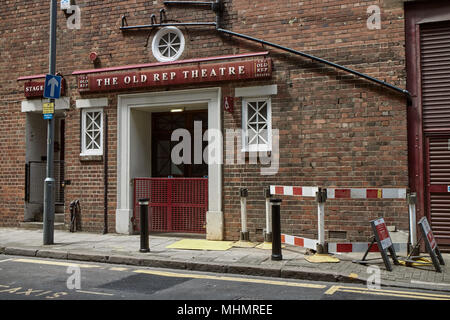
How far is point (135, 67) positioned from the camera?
10508 mm

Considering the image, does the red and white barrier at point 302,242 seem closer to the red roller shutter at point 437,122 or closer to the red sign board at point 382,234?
the red sign board at point 382,234

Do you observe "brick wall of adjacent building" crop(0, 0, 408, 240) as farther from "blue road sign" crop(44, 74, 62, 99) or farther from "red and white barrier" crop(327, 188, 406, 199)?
"blue road sign" crop(44, 74, 62, 99)

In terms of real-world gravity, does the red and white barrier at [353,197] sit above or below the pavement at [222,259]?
above

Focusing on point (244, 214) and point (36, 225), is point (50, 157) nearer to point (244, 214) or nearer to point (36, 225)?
point (36, 225)

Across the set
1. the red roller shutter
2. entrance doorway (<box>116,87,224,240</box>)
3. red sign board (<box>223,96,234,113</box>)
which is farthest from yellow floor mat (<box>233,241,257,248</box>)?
the red roller shutter

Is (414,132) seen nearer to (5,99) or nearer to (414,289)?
(414,289)

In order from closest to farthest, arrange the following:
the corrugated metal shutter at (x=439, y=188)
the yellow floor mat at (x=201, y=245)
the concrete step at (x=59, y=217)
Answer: the corrugated metal shutter at (x=439, y=188) → the yellow floor mat at (x=201, y=245) → the concrete step at (x=59, y=217)

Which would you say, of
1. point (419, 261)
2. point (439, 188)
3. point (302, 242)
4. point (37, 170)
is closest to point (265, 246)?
point (302, 242)

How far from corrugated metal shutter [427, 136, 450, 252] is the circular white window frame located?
595cm

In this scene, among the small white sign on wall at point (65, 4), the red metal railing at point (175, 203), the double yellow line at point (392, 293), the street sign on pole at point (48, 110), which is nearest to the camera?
the double yellow line at point (392, 293)

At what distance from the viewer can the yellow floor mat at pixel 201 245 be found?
8.71 metres

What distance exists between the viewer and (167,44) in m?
10.5

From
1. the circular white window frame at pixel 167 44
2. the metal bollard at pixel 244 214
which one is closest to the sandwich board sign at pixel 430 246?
the metal bollard at pixel 244 214

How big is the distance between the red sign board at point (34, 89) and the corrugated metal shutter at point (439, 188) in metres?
9.09
